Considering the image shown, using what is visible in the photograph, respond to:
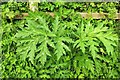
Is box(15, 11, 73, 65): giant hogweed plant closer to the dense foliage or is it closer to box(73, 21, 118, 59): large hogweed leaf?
the dense foliage

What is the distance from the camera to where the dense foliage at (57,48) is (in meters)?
3.46

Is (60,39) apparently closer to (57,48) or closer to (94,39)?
(57,48)

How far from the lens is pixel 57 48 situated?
11.2 ft

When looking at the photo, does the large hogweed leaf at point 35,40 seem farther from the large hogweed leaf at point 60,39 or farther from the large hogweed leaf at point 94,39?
the large hogweed leaf at point 94,39

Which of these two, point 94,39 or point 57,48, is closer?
point 57,48

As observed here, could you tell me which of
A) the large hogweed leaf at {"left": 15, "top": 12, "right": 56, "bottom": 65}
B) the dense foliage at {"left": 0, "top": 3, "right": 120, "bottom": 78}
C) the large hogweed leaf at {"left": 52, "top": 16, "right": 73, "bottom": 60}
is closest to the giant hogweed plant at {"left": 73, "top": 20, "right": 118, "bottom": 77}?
the dense foliage at {"left": 0, "top": 3, "right": 120, "bottom": 78}

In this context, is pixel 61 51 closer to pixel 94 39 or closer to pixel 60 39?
pixel 60 39

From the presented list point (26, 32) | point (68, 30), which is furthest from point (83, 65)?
point (26, 32)

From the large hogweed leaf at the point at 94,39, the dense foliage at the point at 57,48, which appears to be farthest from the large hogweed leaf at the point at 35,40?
the large hogweed leaf at the point at 94,39

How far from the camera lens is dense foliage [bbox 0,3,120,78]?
11.4 ft

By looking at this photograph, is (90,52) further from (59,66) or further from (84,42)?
(59,66)

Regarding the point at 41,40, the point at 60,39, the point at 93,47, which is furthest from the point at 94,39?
the point at 41,40

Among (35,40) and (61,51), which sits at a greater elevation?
(35,40)

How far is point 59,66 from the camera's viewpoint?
3.59 metres
